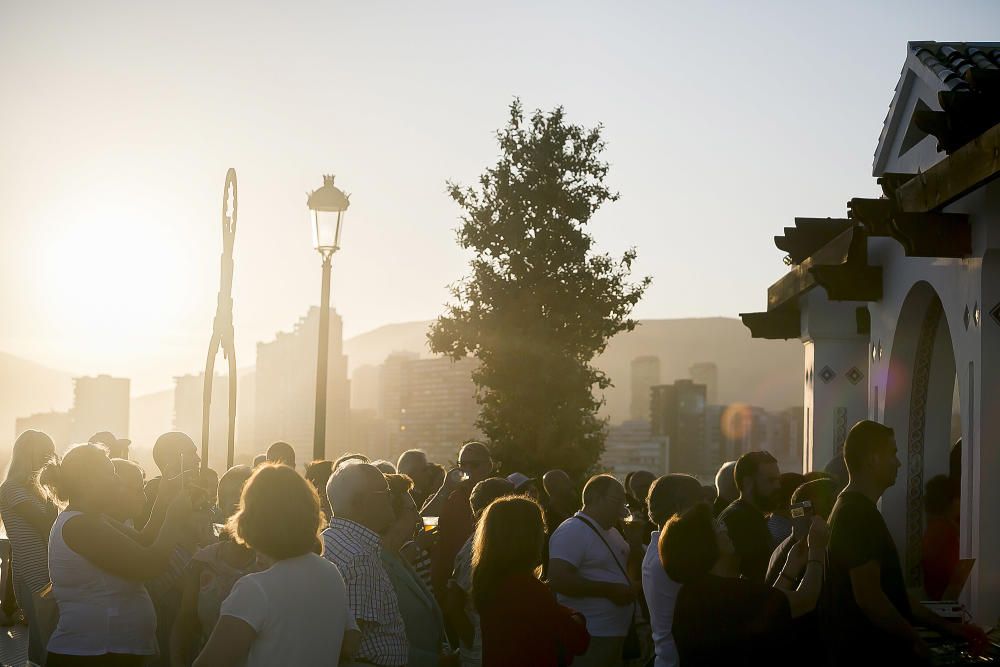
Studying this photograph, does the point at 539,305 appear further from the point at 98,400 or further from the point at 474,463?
the point at 98,400

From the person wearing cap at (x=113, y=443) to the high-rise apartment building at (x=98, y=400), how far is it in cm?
8117

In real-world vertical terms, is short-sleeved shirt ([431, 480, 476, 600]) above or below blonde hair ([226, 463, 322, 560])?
below

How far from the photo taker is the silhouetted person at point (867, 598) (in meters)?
5.57

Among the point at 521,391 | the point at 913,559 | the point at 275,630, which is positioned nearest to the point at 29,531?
the point at 275,630

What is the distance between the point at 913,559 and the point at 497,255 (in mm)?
16399

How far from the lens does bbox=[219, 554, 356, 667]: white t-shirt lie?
4.42 m

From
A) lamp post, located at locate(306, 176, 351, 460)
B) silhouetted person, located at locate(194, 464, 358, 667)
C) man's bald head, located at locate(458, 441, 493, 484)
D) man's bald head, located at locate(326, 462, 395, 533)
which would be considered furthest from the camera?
lamp post, located at locate(306, 176, 351, 460)

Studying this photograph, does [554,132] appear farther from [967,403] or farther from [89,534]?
[89,534]

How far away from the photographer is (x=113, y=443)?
1173 centimetres

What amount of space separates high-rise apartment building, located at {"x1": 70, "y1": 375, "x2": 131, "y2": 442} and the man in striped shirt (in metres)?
88.3

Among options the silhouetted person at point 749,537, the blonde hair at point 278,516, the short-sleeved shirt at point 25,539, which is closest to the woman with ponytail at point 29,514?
the short-sleeved shirt at point 25,539

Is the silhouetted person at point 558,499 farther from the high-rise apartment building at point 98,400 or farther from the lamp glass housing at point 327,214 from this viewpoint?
the high-rise apartment building at point 98,400

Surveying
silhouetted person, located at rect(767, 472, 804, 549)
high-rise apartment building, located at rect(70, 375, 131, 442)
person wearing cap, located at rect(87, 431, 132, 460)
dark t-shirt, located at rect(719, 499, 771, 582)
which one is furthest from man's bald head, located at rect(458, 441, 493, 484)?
high-rise apartment building, located at rect(70, 375, 131, 442)

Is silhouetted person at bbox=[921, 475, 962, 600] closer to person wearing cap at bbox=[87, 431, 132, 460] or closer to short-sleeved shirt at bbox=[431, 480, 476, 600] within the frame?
short-sleeved shirt at bbox=[431, 480, 476, 600]
